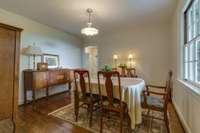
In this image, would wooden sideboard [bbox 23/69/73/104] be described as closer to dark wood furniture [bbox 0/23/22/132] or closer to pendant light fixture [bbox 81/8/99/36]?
dark wood furniture [bbox 0/23/22/132]

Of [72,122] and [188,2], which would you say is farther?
[72,122]

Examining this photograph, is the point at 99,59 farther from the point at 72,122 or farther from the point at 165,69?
the point at 72,122

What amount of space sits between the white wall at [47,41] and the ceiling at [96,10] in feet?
0.70

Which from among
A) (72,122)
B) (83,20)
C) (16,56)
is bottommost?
(72,122)

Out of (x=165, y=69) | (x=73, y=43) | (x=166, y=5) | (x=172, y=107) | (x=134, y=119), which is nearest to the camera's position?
(x=134, y=119)

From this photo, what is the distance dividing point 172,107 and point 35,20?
4636mm

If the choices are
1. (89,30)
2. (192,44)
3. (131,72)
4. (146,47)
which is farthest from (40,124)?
(146,47)

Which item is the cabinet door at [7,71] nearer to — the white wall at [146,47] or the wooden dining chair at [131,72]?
the wooden dining chair at [131,72]

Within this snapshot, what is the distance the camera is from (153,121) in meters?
2.35

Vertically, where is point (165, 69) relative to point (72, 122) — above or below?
above

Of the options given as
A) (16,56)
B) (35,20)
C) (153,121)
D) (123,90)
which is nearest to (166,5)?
(123,90)

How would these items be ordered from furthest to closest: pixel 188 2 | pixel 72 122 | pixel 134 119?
pixel 72 122 → pixel 188 2 → pixel 134 119

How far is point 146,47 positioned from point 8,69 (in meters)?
4.12

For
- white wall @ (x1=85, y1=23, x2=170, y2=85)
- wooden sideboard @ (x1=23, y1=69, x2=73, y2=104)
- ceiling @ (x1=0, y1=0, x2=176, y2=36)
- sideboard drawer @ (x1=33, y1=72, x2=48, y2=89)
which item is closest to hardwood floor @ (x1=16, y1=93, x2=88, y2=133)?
wooden sideboard @ (x1=23, y1=69, x2=73, y2=104)
